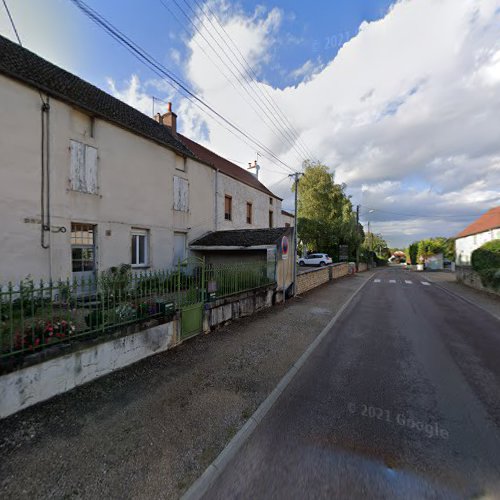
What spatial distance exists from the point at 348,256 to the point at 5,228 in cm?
2830

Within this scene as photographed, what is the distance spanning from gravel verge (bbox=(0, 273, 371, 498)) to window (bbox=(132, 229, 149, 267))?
6771 mm

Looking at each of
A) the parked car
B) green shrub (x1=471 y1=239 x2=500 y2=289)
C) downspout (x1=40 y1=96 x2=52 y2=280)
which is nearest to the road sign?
downspout (x1=40 y1=96 x2=52 y2=280)

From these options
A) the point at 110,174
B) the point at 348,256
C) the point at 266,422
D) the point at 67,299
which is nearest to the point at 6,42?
the point at 110,174

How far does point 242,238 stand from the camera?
1273 centimetres

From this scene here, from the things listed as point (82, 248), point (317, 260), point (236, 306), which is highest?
point (82, 248)

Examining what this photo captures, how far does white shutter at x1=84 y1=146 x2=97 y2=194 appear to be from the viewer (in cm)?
907

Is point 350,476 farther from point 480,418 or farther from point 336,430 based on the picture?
point 480,418

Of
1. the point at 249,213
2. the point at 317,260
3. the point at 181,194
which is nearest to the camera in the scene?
the point at 181,194

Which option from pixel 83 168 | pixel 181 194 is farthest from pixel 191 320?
pixel 181 194

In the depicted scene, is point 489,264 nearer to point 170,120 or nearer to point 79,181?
point 170,120

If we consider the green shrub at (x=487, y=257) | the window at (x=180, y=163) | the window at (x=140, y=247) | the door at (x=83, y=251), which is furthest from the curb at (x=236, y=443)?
the green shrub at (x=487, y=257)

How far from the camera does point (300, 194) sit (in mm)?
30375

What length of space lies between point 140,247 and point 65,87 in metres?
6.19

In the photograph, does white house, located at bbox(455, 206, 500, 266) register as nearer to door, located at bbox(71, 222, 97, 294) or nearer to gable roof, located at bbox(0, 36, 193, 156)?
gable roof, located at bbox(0, 36, 193, 156)
